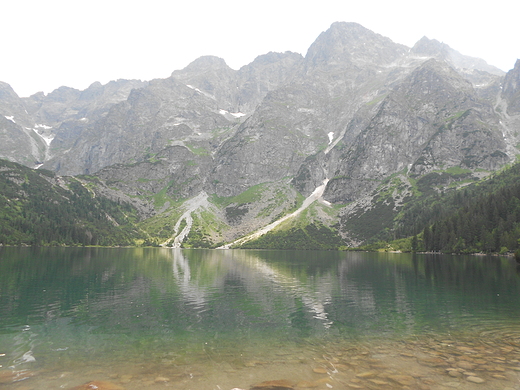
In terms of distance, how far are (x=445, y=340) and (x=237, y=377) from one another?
19825 millimetres

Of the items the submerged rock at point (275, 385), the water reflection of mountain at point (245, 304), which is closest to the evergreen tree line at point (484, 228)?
the water reflection of mountain at point (245, 304)

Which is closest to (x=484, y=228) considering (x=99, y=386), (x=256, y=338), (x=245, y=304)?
(x=245, y=304)

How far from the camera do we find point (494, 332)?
1214 inches

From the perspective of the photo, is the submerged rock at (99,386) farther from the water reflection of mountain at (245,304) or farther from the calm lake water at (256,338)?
the water reflection of mountain at (245,304)

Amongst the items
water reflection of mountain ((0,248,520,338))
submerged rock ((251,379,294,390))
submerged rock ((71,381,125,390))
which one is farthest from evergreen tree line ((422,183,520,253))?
submerged rock ((71,381,125,390))

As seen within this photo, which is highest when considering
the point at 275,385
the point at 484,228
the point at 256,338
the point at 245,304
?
the point at 484,228

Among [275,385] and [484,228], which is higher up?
[484,228]

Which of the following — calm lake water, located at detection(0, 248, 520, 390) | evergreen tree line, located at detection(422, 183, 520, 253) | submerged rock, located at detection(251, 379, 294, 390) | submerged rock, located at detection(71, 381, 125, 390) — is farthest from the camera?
evergreen tree line, located at detection(422, 183, 520, 253)

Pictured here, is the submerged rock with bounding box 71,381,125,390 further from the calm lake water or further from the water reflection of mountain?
the water reflection of mountain

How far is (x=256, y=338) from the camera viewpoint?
29.5 meters

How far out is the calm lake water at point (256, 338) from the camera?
20234mm

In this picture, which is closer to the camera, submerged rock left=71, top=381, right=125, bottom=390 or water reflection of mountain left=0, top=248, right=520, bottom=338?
submerged rock left=71, top=381, right=125, bottom=390

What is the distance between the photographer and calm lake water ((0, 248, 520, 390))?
20.2m

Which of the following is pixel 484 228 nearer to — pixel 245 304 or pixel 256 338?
pixel 245 304
